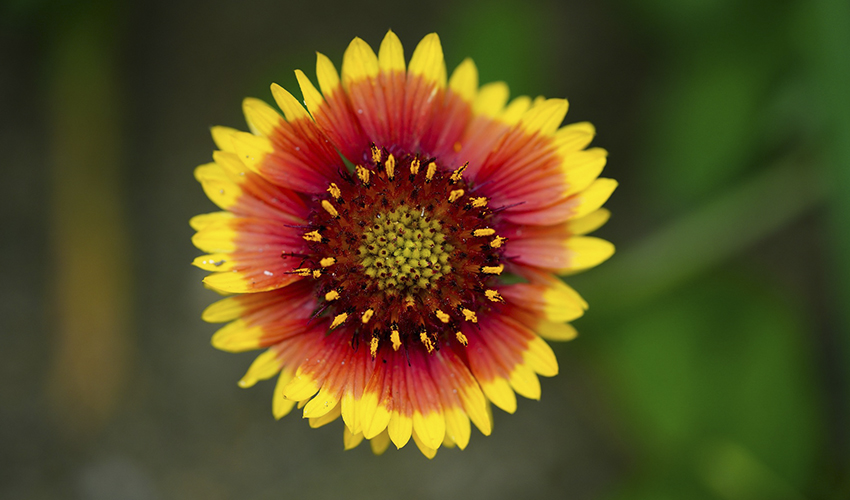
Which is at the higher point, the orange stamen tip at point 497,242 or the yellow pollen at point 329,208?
the yellow pollen at point 329,208

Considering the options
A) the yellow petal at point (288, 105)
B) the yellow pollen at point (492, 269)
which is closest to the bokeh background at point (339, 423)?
the yellow pollen at point (492, 269)

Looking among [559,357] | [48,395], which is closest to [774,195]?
[559,357]

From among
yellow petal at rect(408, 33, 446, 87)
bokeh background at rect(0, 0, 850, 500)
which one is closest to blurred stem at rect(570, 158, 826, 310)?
bokeh background at rect(0, 0, 850, 500)

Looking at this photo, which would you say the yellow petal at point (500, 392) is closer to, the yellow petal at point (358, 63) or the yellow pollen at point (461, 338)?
the yellow pollen at point (461, 338)

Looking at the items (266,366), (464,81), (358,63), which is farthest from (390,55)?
(266,366)

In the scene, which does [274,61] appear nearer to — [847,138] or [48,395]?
[48,395]

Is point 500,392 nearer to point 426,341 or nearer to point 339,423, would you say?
point 426,341
